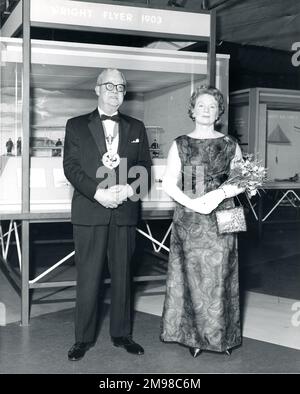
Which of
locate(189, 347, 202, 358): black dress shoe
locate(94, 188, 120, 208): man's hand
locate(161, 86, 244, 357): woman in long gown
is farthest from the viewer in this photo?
locate(189, 347, 202, 358): black dress shoe

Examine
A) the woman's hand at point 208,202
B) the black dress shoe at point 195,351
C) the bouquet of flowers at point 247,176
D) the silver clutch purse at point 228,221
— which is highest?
the bouquet of flowers at point 247,176

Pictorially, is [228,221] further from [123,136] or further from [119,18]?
[119,18]

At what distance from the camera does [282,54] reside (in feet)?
41.2

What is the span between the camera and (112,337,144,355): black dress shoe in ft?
12.9

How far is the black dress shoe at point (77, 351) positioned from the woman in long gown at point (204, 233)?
697mm

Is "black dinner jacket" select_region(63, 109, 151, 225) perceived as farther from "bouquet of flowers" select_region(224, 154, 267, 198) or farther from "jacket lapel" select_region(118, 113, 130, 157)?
"bouquet of flowers" select_region(224, 154, 267, 198)

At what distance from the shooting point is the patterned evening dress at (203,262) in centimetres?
385

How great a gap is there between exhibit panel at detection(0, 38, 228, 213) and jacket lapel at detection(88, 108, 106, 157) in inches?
49.1

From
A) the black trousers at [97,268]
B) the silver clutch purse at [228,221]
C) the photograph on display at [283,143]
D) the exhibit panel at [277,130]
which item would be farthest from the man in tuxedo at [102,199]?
the photograph on display at [283,143]

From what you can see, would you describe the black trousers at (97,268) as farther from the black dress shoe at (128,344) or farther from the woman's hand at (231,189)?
the woman's hand at (231,189)

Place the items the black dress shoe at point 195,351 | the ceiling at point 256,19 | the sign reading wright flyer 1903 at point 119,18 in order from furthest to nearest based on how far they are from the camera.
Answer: the ceiling at point 256,19
the sign reading wright flyer 1903 at point 119,18
the black dress shoe at point 195,351

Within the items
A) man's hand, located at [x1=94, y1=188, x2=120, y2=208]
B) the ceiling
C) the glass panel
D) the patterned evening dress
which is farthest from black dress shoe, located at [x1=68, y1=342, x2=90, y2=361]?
the ceiling
